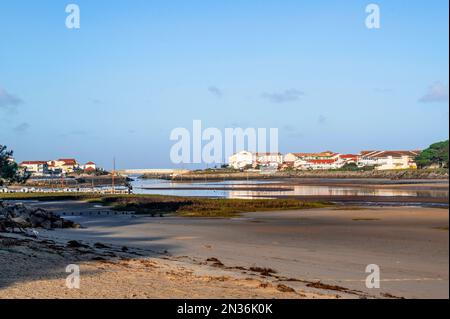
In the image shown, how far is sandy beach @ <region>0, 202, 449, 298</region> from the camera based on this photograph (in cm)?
1159

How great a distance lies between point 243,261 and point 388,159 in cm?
10692

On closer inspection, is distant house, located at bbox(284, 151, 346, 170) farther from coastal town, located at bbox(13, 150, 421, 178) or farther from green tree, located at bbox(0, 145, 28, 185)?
green tree, located at bbox(0, 145, 28, 185)

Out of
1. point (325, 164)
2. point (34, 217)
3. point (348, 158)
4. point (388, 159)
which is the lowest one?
point (34, 217)

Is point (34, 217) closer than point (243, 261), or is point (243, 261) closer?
point (243, 261)

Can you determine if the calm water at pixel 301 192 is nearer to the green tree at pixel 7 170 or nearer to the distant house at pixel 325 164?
the green tree at pixel 7 170

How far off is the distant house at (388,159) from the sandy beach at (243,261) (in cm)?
8129

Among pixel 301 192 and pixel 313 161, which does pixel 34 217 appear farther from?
pixel 313 161

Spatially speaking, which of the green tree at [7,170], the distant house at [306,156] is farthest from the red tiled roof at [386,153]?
the green tree at [7,170]

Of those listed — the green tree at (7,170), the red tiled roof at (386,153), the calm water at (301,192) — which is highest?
the red tiled roof at (386,153)

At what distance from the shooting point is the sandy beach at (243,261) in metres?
11.6

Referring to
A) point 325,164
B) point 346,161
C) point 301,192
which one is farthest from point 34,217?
point 325,164

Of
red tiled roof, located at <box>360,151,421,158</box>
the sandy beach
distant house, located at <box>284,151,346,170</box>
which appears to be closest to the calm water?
the sandy beach

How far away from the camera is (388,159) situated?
11875 cm
